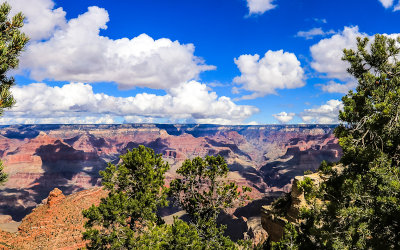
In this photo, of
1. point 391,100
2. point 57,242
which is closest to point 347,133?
point 391,100

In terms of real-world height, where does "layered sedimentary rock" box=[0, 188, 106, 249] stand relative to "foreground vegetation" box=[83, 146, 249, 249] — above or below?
below

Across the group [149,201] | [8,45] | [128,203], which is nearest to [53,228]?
[128,203]

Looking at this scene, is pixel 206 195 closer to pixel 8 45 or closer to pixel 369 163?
pixel 369 163

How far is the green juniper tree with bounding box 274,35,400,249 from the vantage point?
Answer: 8.79 m

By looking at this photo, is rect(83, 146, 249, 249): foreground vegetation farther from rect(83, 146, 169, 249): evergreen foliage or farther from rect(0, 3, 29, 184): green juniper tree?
rect(0, 3, 29, 184): green juniper tree

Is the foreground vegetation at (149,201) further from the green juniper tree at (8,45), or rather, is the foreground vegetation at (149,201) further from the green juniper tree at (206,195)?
the green juniper tree at (8,45)

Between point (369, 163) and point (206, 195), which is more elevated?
point (369, 163)

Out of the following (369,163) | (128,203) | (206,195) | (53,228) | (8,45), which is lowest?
(53,228)

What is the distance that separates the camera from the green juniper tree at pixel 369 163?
879cm

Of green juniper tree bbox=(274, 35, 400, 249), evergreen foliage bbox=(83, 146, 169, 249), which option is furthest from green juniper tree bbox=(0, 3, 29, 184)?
green juniper tree bbox=(274, 35, 400, 249)

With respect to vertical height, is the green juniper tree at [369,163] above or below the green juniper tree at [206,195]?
above

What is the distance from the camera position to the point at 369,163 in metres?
9.71

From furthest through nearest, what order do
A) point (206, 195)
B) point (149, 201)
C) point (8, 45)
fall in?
point (206, 195)
point (149, 201)
point (8, 45)

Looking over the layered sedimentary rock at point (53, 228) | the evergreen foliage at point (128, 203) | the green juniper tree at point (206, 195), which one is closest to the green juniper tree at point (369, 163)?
the green juniper tree at point (206, 195)
